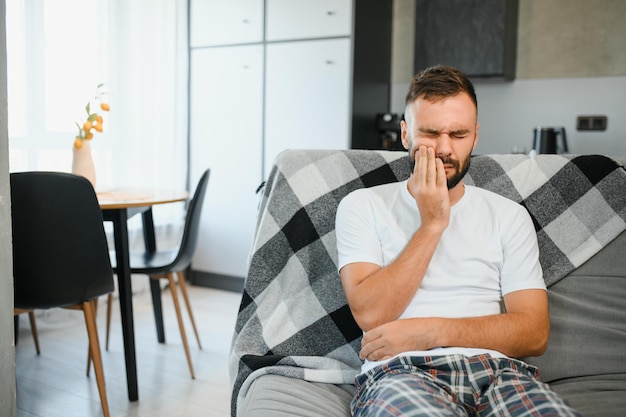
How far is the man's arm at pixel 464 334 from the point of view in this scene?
4.49ft

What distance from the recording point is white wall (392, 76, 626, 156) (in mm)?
3598

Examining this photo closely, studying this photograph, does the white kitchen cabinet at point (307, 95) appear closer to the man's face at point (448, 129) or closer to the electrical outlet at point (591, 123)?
the electrical outlet at point (591, 123)

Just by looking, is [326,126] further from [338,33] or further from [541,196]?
[541,196]

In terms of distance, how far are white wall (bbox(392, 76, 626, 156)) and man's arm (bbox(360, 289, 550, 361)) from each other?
257 centimetres

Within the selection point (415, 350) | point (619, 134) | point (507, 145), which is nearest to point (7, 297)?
point (415, 350)

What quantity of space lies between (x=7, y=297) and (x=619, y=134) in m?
3.25

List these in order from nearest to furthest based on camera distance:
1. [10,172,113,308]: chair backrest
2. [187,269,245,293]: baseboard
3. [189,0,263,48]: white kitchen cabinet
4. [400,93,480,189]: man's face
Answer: [400,93,480,189]: man's face < [10,172,113,308]: chair backrest < [189,0,263,48]: white kitchen cabinet < [187,269,245,293]: baseboard

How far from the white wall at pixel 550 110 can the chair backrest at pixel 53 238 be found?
261 cm

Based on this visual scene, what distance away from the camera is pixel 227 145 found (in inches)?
162

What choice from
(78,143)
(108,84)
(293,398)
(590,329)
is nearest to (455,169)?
(590,329)

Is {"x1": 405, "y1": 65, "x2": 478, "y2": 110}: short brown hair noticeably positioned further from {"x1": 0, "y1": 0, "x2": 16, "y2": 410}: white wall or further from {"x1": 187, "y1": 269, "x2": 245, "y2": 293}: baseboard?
{"x1": 187, "y1": 269, "x2": 245, "y2": 293}: baseboard

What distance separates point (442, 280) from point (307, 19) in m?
2.67

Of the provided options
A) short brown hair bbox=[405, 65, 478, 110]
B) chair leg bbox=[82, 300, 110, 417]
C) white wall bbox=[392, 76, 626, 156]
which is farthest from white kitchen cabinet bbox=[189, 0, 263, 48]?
short brown hair bbox=[405, 65, 478, 110]

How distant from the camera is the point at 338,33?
12.1ft
